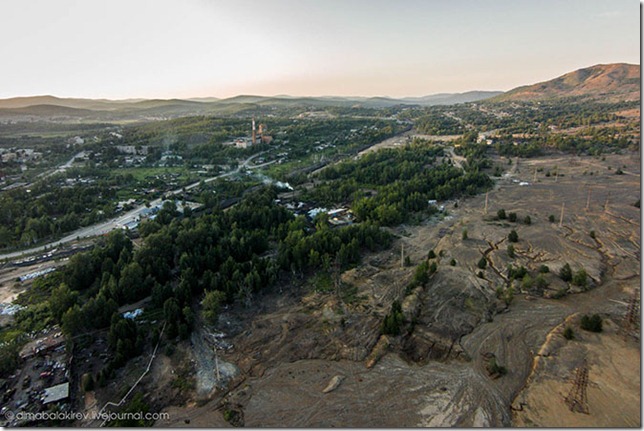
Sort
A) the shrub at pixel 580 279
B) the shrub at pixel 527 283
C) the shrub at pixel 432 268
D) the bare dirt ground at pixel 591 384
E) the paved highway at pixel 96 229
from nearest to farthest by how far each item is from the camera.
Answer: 1. the bare dirt ground at pixel 591 384
2. the shrub at pixel 527 283
3. the shrub at pixel 580 279
4. the shrub at pixel 432 268
5. the paved highway at pixel 96 229

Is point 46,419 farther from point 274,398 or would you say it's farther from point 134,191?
point 134,191

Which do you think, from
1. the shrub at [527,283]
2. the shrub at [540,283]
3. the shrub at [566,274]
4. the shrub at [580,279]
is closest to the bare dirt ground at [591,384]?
the shrub at [527,283]

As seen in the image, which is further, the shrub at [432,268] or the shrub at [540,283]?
the shrub at [432,268]

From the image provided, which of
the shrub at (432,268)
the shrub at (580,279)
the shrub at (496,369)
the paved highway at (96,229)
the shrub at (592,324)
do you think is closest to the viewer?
the shrub at (496,369)

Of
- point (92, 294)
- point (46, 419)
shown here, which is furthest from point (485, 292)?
point (92, 294)

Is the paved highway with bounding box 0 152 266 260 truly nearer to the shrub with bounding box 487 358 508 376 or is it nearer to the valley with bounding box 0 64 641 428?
the valley with bounding box 0 64 641 428

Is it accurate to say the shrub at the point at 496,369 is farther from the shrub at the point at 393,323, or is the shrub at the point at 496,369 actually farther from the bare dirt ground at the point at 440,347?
the shrub at the point at 393,323
